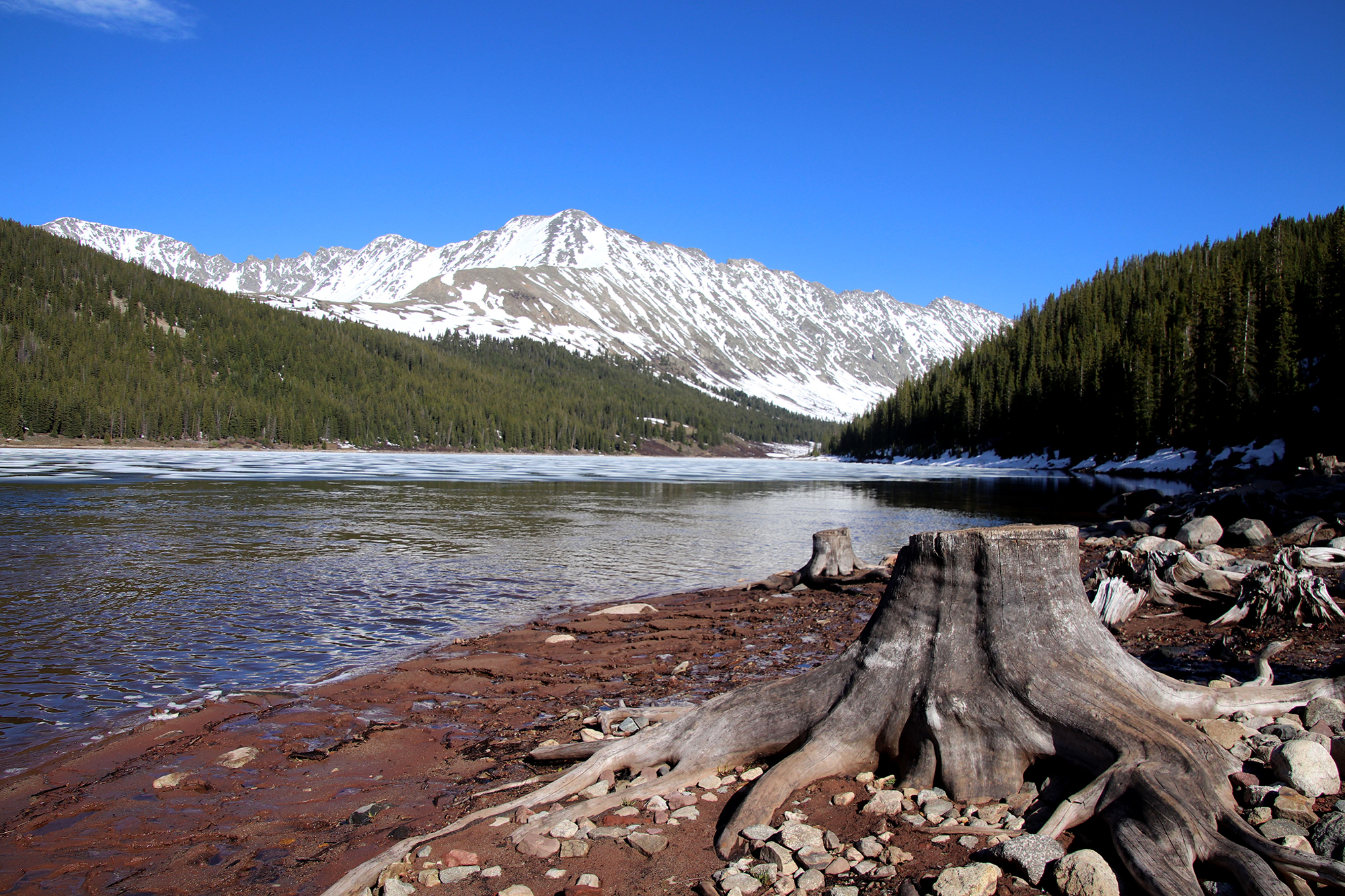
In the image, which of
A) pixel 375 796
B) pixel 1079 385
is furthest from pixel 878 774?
pixel 1079 385

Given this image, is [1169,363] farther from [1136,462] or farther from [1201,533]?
[1201,533]

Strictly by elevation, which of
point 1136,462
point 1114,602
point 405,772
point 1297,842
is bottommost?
point 405,772

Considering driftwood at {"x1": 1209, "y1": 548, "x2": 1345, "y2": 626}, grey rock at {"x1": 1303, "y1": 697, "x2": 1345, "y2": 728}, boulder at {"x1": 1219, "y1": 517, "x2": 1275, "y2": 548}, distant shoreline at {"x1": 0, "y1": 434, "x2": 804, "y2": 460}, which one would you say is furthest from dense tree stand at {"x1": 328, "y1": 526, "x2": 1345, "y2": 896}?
distant shoreline at {"x1": 0, "y1": 434, "x2": 804, "y2": 460}

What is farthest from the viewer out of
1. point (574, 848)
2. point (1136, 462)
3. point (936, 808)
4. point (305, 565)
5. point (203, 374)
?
point (203, 374)

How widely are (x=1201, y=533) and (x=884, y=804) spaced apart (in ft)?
54.1

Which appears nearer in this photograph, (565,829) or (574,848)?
(574,848)

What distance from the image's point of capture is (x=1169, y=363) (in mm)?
75812

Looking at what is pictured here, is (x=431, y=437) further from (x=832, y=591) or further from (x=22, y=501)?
(x=832, y=591)

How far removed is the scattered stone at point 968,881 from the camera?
12.3ft

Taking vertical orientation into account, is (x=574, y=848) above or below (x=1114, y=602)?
below

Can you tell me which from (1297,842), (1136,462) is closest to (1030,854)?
(1297,842)

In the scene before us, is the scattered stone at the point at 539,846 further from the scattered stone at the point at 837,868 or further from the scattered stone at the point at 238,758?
the scattered stone at the point at 238,758

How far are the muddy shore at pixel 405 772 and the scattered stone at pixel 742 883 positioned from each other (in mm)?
195

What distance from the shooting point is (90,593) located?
1375cm
